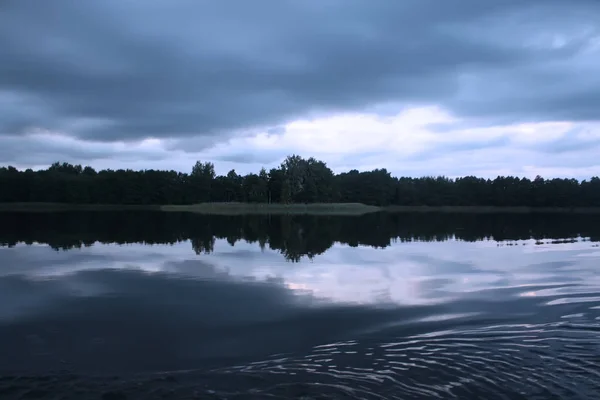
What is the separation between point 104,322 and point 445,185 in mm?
146809

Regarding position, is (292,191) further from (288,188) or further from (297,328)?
(297,328)

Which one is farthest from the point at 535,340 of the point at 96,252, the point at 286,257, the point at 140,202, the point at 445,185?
the point at 445,185

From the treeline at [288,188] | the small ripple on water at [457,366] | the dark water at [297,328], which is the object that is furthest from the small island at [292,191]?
the small ripple on water at [457,366]

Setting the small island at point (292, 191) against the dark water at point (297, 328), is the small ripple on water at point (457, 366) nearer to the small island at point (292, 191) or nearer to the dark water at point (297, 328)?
the dark water at point (297, 328)

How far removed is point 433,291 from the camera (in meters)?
14.9

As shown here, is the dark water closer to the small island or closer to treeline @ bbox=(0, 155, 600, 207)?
the small island

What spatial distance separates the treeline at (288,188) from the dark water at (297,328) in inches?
3971

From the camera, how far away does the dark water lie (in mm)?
7426

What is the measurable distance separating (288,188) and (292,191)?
3324mm

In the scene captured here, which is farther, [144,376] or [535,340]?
[535,340]

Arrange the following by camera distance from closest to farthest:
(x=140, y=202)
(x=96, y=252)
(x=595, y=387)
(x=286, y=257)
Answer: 1. (x=595, y=387)
2. (x=286, y=257)
3. (x=96, y=252)
4. (x=140, y=202)

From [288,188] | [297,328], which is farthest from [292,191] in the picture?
[297,328]

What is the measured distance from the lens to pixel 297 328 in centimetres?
1064

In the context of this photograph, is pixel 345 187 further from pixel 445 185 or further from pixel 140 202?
pixel 140 202
